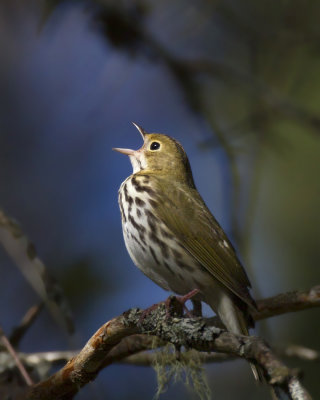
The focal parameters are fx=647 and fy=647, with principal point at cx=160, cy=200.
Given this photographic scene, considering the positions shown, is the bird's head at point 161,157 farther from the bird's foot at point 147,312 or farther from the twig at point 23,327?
the bird's foot at point 147,312

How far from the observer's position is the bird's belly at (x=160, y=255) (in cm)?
388

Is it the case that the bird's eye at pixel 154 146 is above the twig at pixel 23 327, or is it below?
above

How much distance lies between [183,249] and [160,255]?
0.16 m

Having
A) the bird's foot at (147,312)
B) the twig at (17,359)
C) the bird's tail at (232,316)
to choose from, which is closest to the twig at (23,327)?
the twig at (17,359)

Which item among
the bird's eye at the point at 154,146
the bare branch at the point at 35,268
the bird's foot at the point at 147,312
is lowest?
the bird's foot at the point at 147,312

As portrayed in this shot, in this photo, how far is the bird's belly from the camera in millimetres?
3877

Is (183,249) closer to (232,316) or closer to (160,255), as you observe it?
(160,255)

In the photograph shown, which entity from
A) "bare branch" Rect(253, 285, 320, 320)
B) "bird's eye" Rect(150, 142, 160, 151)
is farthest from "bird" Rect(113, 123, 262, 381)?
"bird's eye" Rect(150, 142, 160, 151)

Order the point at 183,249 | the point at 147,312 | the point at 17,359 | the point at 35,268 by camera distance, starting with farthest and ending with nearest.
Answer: the point at 183,249 < the point at 35,268 < the point at 17,359 < the point at 147,312

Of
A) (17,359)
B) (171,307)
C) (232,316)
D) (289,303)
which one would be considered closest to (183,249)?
(232,316)

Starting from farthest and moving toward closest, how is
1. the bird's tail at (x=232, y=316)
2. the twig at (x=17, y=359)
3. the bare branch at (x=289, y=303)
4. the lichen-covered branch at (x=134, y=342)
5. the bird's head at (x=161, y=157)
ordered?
the bird's head at (x=161, y=157), the bird's tail at (x=232, y=316), the bare branch at (x=289, y=303), the twig at (x=17, y=359), the lichen-covered branch at (x=134, y=342)

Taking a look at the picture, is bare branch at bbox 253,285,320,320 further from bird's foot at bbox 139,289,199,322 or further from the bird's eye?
the bird's eye

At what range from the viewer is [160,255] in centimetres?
387

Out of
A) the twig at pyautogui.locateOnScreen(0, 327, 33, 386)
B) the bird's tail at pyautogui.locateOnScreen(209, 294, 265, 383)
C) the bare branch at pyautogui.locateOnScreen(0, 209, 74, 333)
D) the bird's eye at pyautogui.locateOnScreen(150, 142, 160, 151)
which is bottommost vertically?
the bird's tail at pyautogui.locateOnScreen(209, 294, 265, 383)
